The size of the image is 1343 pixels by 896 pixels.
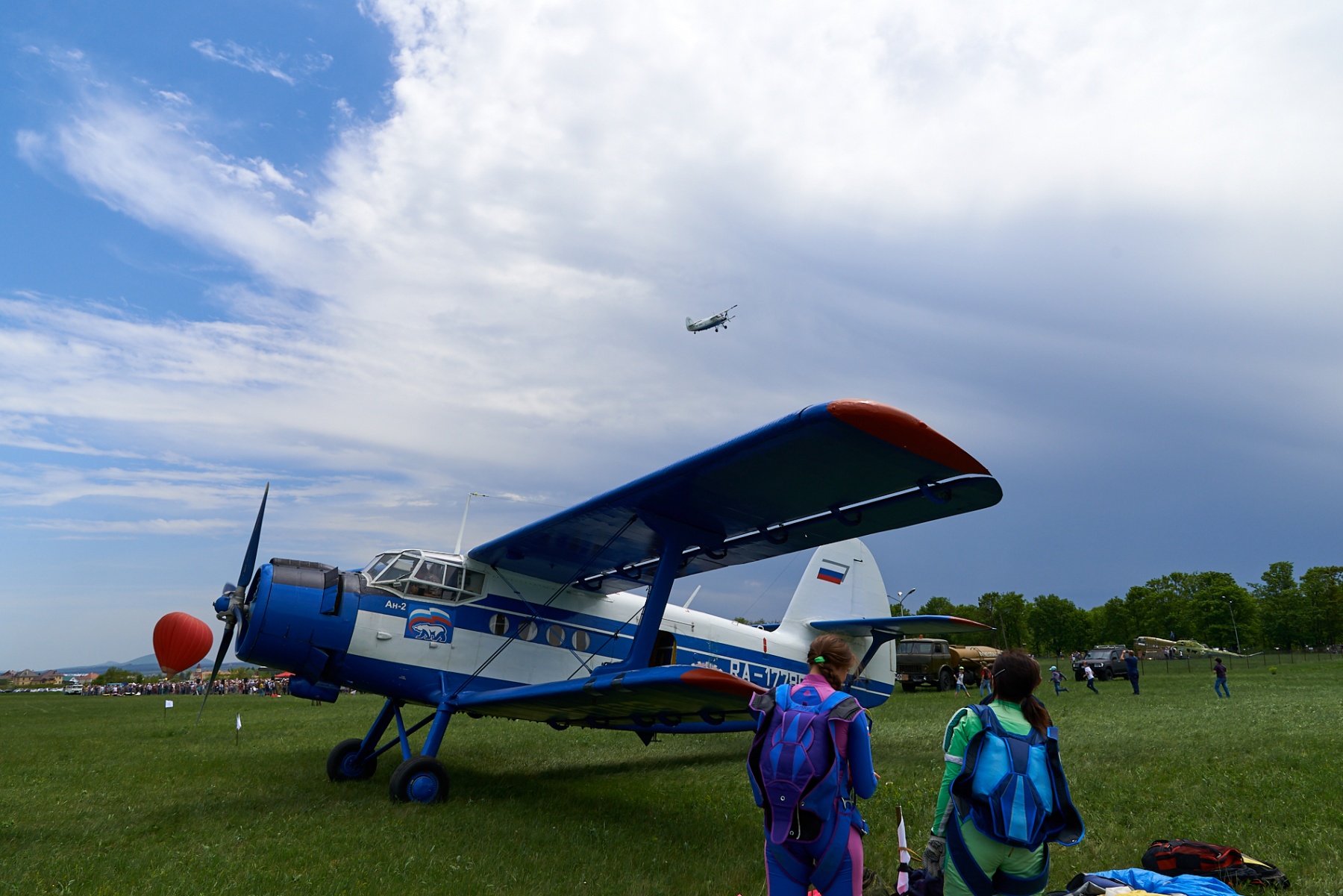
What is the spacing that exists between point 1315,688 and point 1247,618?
5545cm

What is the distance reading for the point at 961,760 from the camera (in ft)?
10.4

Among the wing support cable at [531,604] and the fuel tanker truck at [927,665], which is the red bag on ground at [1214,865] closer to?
the wing support cable at [531,604]

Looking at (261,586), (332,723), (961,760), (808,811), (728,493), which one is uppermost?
(728,493)

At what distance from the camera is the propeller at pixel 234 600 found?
28.2 ft

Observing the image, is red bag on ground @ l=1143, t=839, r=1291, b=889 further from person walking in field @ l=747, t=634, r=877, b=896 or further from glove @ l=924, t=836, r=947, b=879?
A: person walking in field @ l=747, t=634, r=877, b=896

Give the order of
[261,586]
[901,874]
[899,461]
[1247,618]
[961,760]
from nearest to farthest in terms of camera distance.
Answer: [961,760], [901,874], [899,461], [261,586], [1247,618]

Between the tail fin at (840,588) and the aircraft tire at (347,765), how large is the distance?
710 centimetres

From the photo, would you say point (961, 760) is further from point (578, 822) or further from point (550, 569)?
point (550, 569)

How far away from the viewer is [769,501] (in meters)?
7.95

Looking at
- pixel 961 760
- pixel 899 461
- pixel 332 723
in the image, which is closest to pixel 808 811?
pixel 961 760

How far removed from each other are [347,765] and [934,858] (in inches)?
337

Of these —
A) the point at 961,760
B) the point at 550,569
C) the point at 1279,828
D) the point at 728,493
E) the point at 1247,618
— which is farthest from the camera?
the point at 1247,618

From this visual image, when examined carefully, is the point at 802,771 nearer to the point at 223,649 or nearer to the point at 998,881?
the point at 998,881

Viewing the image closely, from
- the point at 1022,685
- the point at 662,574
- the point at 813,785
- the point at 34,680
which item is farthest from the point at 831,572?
the point at 34,680
